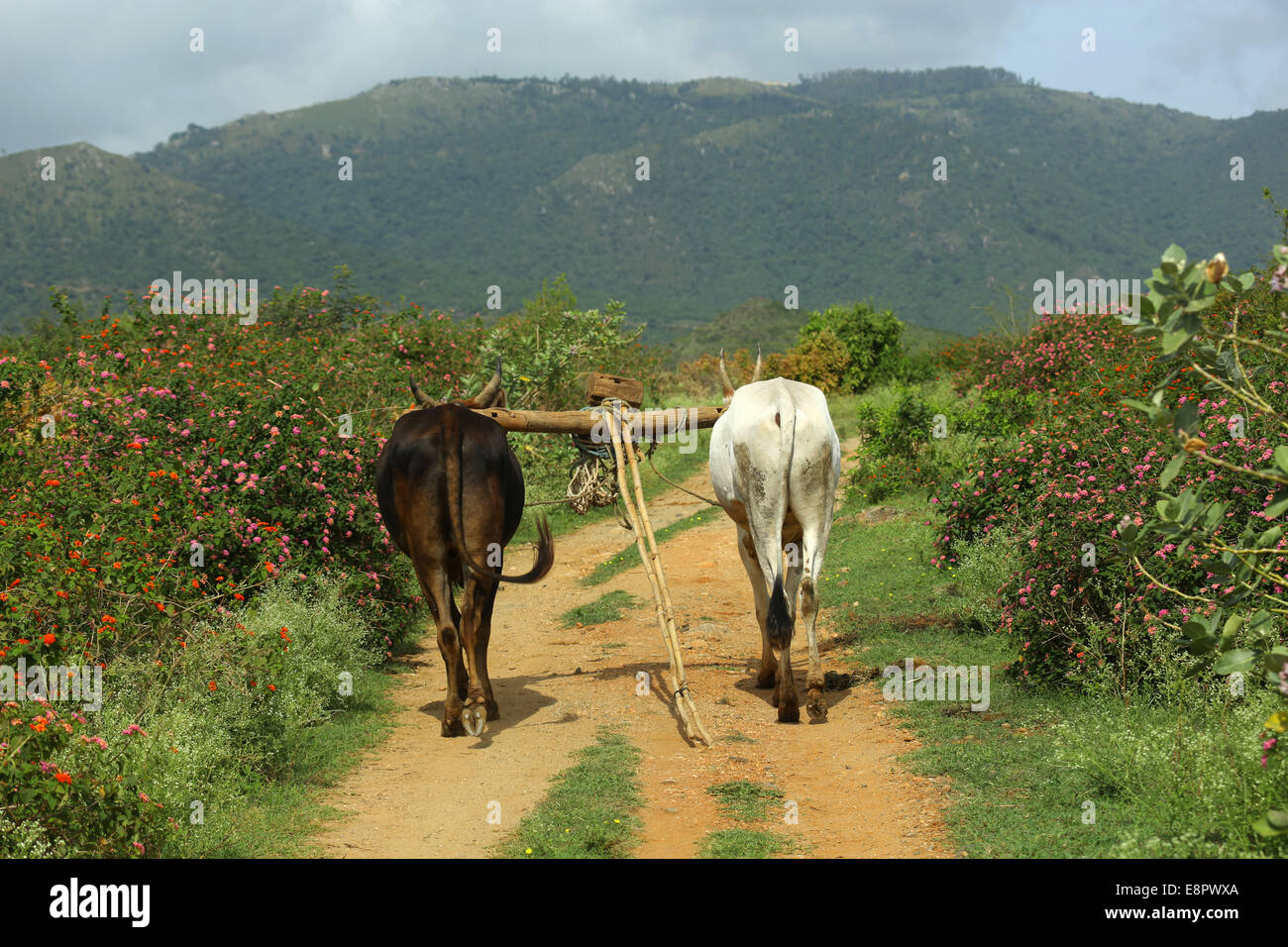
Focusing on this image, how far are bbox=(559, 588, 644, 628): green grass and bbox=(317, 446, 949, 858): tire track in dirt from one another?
0.14 meters

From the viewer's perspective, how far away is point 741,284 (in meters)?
132

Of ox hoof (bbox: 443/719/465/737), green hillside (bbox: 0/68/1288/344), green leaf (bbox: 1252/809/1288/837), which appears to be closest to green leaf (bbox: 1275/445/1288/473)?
green leaf (bbox: 1252/809/1288/837)

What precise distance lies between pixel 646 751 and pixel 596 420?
285 centimetres

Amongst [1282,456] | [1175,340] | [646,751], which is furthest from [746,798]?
[1175,340]

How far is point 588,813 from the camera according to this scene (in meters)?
5.94

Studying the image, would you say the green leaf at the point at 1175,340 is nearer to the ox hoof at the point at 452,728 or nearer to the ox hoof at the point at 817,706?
the ox hoof at the point at 817,706

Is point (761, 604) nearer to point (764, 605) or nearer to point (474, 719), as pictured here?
point (764, 605)

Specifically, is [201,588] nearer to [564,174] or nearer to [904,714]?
[904,714]

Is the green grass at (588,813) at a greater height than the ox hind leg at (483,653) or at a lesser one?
lesser

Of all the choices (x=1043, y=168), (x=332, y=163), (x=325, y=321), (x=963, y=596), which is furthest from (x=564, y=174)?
(x=963, y=596)

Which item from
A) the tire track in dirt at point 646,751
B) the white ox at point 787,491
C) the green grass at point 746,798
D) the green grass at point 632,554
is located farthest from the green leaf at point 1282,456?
the green grass at point 632,554

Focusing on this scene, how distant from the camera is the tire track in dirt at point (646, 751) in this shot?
18.7 ft

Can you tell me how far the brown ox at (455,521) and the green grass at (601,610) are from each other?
3.63 meters

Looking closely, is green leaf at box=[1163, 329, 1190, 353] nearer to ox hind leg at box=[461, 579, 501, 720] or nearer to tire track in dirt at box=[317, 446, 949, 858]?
tire track in dirt at box=[317, 446, 949, 858]
